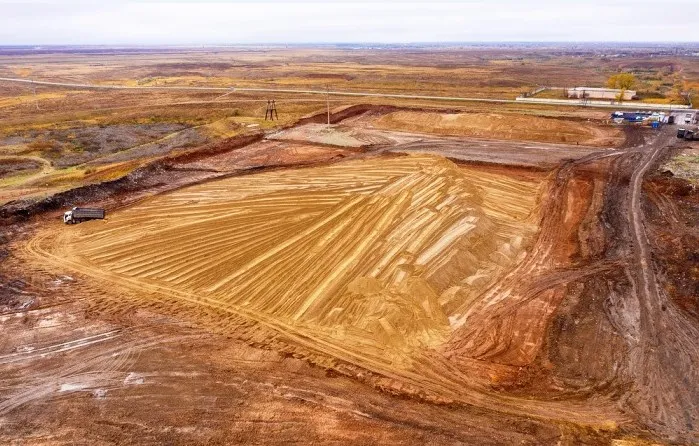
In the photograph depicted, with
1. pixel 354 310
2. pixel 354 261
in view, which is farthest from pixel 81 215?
pixel 354 310

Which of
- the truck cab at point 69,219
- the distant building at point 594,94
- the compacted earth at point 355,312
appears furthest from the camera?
the distant building at point 594,94

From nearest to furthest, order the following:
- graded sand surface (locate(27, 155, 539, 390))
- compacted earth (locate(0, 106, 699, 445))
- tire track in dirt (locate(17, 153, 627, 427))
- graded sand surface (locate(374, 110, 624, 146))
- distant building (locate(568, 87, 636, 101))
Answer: compacted earth (locate(0, 106, 699, 445)), tire track in dirt (locate(17, 153, 627, 427)), graded sand surface (locate(27, 155, 539, 390)), graded sand surface (locate(374, 110, 624, 146)), distant building (locate(568, 87, 636, 101))

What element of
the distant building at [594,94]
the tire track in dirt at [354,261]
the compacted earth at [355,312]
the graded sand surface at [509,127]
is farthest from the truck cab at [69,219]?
the distant building at [594,94]

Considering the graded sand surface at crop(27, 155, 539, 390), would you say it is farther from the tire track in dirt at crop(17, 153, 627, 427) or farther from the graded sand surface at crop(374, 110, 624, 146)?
the graded sand surface at crop(374, 110, 624, 146)

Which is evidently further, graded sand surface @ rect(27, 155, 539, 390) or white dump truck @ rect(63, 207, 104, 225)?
white dump truck @ rect(63, 207, 104, 225)

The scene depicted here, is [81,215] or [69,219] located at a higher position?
[81,215]

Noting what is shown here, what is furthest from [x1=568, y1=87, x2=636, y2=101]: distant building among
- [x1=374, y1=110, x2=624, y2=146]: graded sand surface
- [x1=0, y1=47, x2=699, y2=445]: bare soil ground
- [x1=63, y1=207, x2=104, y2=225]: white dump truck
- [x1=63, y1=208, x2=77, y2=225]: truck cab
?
[x1=63, y1=208, x2=77, y2=225]: truck cab

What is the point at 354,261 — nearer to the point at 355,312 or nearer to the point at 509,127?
the point at 355,312

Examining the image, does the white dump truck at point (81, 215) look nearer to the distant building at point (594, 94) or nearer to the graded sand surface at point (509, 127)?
the graded sand surface at point (509, 127)
